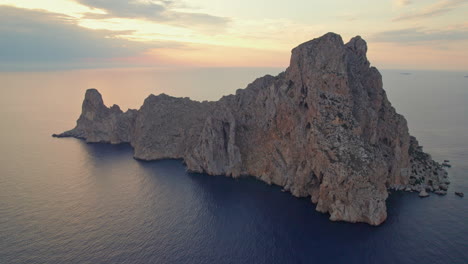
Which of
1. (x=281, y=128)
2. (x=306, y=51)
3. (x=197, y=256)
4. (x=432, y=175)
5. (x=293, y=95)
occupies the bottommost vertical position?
(x=197, y=256)

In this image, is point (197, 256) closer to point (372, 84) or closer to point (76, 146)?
point (372, 84)

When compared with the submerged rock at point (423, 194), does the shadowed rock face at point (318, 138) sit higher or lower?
higher

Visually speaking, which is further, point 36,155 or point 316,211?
point 36,155

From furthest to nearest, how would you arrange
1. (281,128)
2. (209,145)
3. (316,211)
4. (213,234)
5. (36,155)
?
1. (36,155)
2. (209,145)
3. (281,128)
4. (316,211)
5. (213,234)

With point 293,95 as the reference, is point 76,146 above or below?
below

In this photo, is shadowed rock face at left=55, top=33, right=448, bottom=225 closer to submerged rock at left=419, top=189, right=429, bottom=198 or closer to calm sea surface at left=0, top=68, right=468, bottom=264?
submerged rock at left=419, top=189, right=429, bottom=198

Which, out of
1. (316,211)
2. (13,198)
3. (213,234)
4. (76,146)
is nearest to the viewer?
(213,234)

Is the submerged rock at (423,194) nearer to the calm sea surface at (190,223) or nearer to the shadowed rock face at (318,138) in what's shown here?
the calm sea surface at (190,223)

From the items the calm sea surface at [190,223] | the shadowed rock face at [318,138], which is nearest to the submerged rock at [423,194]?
the calm sea surface at [190,223]

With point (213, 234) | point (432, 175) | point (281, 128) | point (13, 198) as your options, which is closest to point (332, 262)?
point (213, 234)
